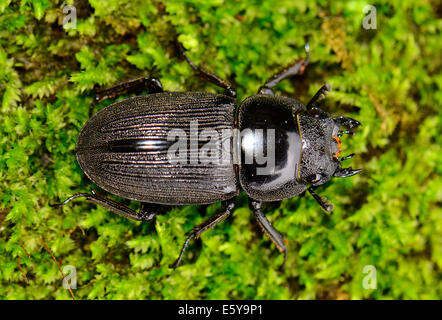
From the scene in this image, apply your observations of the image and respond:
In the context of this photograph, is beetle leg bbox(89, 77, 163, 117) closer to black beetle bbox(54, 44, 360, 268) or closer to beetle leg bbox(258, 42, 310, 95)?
black beetle bbox(54, 44, 360, 268)

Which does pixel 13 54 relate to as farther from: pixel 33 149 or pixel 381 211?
pixel 381 211

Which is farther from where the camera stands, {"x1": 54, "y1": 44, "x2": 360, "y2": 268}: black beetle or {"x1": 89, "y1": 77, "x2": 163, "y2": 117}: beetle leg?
{"x1": 89, "y1": 77, "x2": 163, "y2": 117}: beetle leg

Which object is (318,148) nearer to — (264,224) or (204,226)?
(264,224)

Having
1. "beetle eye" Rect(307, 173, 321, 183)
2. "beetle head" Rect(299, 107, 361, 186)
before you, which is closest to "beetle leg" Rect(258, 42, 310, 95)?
"beetle head" Rect(299, 107, 361, 186)

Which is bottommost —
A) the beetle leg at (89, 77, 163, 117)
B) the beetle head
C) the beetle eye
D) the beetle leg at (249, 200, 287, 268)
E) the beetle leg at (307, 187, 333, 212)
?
the beetle leg at (249, 200, 287, 268)

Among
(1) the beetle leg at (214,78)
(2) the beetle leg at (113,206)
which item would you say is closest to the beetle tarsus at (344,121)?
(1) the beetle leg at (214,78)

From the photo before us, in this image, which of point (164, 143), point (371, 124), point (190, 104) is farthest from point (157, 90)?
point (371, 124)
